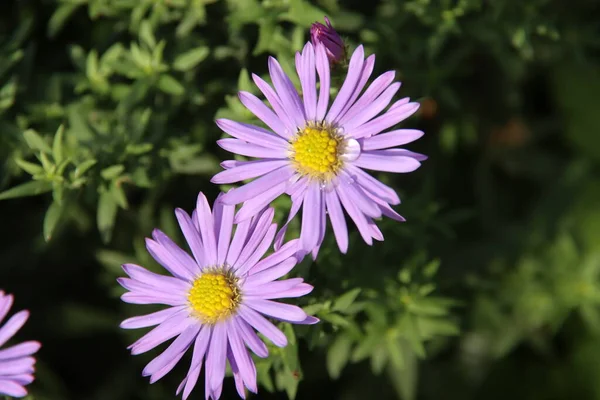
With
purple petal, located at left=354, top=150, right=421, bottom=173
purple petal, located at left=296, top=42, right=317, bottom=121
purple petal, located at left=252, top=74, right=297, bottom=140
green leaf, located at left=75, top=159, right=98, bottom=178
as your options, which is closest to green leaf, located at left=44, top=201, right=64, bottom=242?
green leaf, located at left=75, top=159, right=98, bottom=178

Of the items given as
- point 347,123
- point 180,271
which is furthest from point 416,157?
point 180,271

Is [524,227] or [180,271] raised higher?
[524,227]

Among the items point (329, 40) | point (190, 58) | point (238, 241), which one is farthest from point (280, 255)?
point (190, 58)

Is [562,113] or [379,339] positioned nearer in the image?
[379,339]

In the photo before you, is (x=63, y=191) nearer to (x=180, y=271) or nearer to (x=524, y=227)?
(x=180, y=271)

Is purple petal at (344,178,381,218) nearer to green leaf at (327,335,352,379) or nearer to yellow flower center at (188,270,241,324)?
yellow flower center at (188,270,241,324)

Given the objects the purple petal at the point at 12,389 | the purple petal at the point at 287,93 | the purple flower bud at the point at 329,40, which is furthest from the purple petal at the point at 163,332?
the purple flower bud at the point at 329,40
